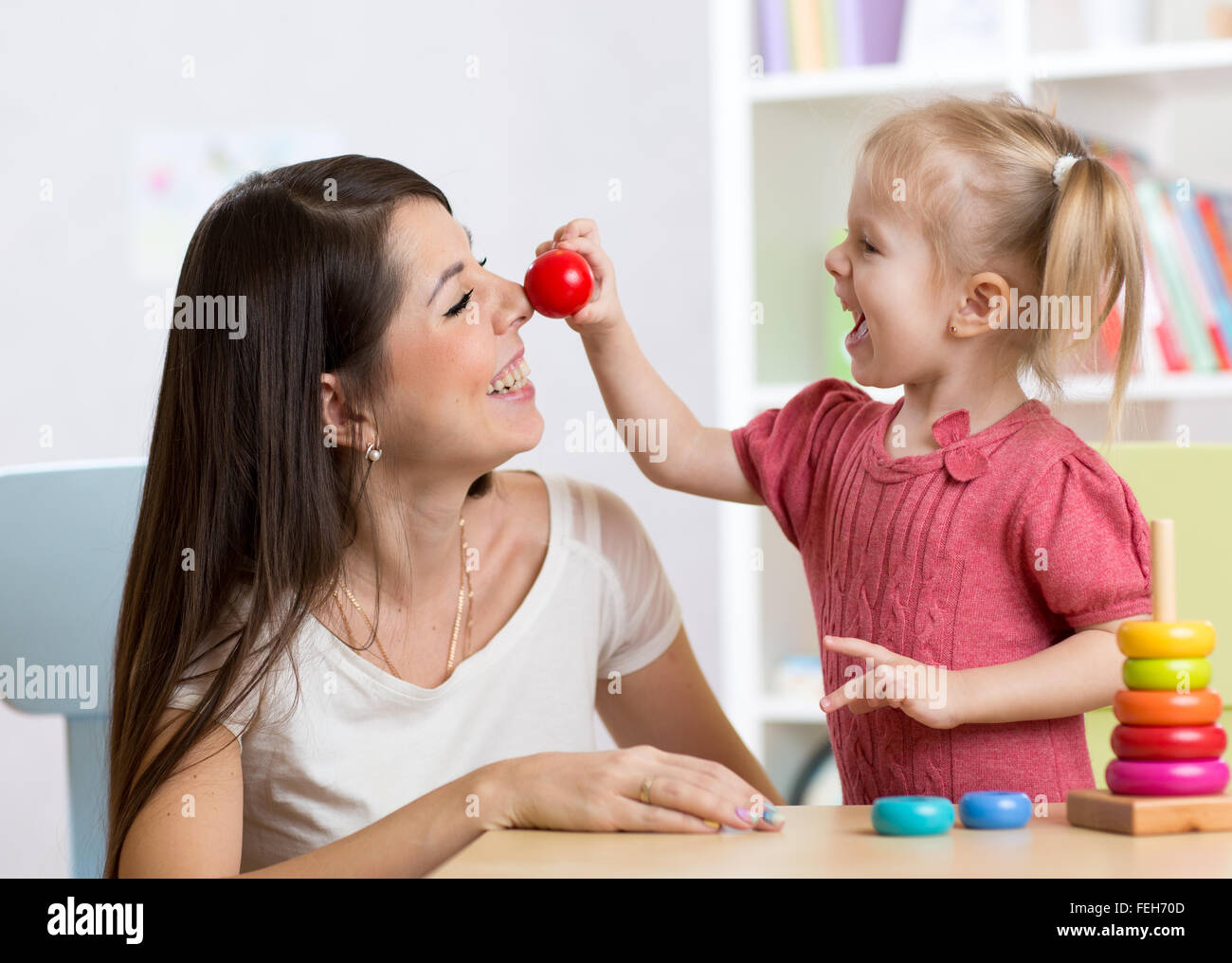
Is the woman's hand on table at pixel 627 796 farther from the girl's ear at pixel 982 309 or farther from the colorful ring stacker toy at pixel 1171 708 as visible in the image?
the girl's ear at pixel 982 309

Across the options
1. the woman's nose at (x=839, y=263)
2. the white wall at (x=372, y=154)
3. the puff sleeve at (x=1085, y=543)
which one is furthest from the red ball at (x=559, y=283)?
the white wall at (x=372, y=154)

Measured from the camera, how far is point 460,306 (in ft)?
4.19

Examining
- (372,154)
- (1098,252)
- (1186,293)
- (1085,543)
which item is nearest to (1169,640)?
(1085,543)

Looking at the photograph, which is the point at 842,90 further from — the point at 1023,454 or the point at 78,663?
the point at 78,663

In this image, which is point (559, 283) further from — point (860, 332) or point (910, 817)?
point (910, 817)

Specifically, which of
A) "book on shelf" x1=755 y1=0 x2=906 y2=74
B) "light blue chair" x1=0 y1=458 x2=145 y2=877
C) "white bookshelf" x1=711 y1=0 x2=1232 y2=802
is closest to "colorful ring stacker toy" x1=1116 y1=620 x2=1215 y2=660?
"light blue chair" x1=0 y1=458 x2=145 y2=877

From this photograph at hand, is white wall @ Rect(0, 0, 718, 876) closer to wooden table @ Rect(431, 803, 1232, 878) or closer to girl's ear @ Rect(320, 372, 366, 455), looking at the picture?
girl's ear @ Rect(320, 372, 366, 455)

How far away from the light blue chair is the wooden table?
0.81m

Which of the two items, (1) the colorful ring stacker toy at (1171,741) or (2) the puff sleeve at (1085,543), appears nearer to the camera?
(1) the colorful ring stacker toy at (1171,741)

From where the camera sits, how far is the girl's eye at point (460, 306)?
50.0 inches

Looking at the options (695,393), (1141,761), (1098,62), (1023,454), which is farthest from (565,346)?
(1141,761)

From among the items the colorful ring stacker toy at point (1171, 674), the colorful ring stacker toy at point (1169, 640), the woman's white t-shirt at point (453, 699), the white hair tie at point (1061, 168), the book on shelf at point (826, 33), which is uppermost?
the book on shelf at point (826, 33)

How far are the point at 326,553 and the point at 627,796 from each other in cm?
48

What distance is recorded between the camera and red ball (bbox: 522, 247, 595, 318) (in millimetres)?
1247
